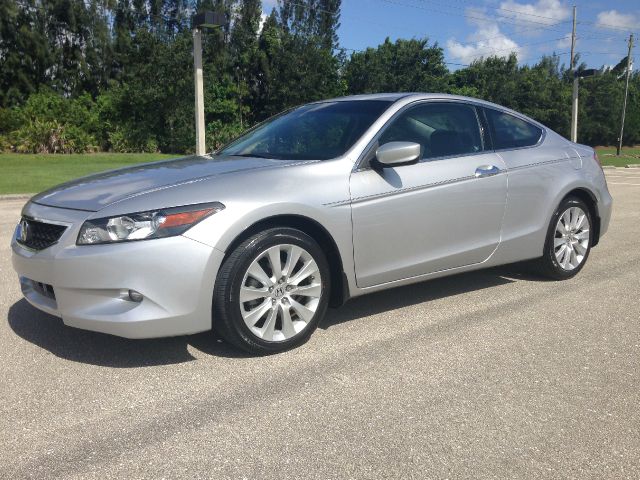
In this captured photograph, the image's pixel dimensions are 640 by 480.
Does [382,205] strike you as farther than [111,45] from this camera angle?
No

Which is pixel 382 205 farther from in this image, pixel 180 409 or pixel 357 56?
pixel 357 56

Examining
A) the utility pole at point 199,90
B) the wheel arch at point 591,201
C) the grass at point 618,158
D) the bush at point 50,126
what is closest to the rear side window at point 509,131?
the wheel arch at point 591,201

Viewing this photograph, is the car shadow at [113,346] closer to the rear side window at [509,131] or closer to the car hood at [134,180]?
the car hood at [134,180]

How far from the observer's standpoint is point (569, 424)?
291cm

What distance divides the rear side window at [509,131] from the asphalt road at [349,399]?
4.42 feet

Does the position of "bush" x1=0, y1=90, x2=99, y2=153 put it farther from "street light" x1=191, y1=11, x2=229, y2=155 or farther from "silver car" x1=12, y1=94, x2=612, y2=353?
"silver car" x1=12, y1=94, x2=612, y2=353

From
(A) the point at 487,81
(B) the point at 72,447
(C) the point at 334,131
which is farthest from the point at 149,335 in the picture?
(A) the point at 487,81

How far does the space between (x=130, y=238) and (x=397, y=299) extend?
238cm

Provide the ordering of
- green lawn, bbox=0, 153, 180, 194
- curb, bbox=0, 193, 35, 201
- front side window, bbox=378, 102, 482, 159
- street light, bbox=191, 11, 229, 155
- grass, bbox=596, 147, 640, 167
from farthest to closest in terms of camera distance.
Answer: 1. grass, bbox=596, 147, 640, 167
2. green lawn, bbox=0, 153, 180, 194
3. street light, bbox=191, 11, 229, 155
4. curb, bbox=0, 193, 35, 201
5. front side window, bbox=378, 102, 482, 159

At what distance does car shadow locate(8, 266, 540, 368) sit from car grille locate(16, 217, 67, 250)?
65cm

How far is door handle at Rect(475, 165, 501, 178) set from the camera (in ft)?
15.4

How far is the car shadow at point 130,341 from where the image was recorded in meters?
3.72

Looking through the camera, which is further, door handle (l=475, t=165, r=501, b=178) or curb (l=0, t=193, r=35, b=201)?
curb (l=0, t=193, r=35, b=201)

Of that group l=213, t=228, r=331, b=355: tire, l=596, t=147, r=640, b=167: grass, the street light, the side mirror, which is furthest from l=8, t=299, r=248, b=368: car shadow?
l=596, t=147, r=640, b=167: grass
